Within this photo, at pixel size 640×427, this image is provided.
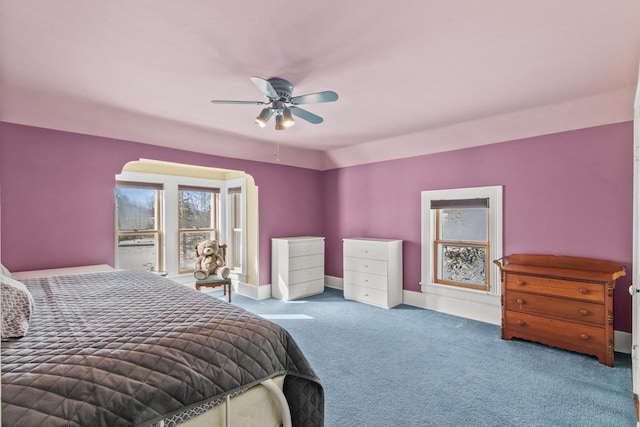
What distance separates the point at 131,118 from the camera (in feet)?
11.8

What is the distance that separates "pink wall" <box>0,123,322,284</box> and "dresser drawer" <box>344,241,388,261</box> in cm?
257

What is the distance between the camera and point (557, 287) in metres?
3.07

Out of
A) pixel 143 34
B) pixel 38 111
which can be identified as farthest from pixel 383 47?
pixel 38 111

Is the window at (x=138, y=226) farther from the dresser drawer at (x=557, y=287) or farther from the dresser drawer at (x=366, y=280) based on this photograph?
the dresser drawer at (x=557, y=287)

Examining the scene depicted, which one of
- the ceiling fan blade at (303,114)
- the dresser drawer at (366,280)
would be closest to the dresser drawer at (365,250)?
the dresser drawer at (366,280)

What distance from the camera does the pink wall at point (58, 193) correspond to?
10.2ft

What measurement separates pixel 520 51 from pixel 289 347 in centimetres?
242

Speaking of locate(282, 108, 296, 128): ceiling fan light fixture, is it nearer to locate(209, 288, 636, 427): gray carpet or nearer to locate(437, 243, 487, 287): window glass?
locate(209, 288, 636, 427): gray carpet

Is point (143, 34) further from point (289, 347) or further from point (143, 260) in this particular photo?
point (143, 260)

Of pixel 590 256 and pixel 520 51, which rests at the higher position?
pixel 520 51

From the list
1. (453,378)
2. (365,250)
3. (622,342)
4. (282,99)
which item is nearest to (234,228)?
(365,250)

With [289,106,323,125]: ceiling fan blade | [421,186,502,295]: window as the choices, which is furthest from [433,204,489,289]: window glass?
[289,106,323,125]: ceiling fan blade

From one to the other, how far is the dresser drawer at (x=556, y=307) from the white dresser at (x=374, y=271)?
4.94 feet

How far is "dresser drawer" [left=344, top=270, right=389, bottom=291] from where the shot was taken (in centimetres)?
454
